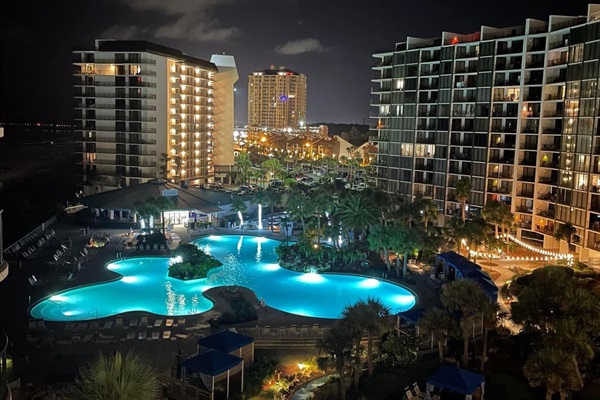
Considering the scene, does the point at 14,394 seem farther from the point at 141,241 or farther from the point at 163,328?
the point at 141,241

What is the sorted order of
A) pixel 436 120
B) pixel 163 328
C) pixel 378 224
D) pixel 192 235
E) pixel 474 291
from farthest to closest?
pixel 436 120
pixel 192 235
pixel 378 224
pixel 163 328
pixel 474 291

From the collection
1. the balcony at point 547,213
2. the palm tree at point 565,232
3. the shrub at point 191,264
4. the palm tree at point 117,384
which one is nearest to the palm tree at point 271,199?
the shrub at point 191,264

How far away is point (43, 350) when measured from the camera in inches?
1048

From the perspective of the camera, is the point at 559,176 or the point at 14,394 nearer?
the point at 14,394

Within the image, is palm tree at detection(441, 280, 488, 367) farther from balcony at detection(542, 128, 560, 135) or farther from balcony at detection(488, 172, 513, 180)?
balcony at detection(488, 172, 513, 180)

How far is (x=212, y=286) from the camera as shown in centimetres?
3909

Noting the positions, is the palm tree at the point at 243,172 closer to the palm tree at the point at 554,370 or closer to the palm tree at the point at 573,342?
the palm tree at the point at 573,342

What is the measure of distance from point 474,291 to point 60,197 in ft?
245

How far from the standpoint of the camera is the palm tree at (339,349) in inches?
896

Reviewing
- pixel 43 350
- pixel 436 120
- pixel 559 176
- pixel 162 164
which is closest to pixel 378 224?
pixel 559 176

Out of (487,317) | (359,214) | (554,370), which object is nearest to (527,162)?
(359,214)

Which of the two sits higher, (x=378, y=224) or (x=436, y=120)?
(x=436, y=120)

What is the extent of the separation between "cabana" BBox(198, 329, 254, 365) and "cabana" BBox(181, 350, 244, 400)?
0.85 m

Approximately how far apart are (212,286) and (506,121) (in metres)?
34.2
